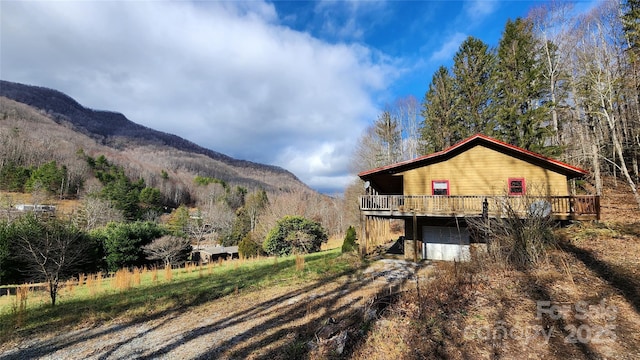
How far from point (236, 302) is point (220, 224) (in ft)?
146

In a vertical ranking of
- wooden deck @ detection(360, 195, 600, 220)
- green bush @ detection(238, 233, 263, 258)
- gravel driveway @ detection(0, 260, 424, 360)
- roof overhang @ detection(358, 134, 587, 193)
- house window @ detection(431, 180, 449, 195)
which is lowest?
green bush @ detection(238, 233, 263, 258)

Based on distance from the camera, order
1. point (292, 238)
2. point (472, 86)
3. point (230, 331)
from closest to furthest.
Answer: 1. point (230, 331)
2. point (292, 238)
3. point (472, 86)

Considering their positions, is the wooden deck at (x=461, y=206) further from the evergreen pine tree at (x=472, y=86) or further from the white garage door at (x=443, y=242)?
the evergreen pine tree at (x=472, y=86)

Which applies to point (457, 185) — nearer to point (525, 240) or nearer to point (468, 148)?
point (468, 148)

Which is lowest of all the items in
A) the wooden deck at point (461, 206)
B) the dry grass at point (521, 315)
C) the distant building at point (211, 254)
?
the distant building at point (211, 254)

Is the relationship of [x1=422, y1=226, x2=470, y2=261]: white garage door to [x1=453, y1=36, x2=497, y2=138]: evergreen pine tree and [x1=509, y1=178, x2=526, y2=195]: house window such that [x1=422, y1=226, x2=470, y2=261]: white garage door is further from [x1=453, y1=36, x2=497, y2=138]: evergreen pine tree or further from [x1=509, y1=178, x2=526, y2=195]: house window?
[x1=453, y1=36, x2=497, y2=138]: evergreen pine tree

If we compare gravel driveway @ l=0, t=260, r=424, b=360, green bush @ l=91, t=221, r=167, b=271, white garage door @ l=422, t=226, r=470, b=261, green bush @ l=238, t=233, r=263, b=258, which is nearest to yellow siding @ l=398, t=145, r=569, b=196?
white garage door @ l=422, t=226, r=470, b=261

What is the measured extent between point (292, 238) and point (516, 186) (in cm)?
1732

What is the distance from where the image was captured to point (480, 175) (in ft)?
52.5

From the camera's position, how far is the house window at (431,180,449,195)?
16484mm

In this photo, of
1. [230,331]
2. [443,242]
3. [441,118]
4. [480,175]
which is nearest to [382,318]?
[230,331]

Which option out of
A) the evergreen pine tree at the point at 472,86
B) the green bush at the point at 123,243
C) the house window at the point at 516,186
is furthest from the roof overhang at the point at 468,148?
the green bush at the point at 123,243

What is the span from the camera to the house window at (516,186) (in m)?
15.2

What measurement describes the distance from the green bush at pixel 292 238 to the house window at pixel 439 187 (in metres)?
12.7
